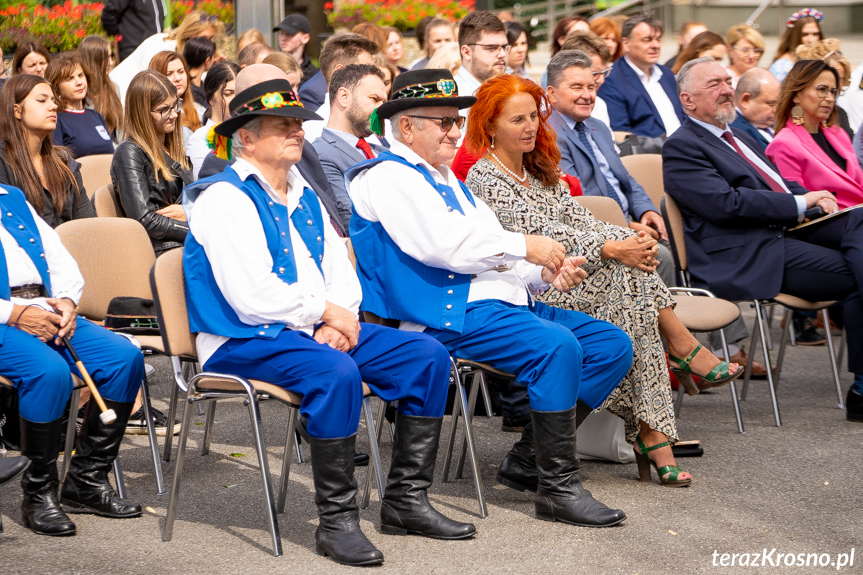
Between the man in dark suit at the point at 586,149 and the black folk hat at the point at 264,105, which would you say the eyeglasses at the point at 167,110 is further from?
the man in dark suit at the point at 586,149

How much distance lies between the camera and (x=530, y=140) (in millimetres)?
4363

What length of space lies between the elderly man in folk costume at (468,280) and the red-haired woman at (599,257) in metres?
0.19

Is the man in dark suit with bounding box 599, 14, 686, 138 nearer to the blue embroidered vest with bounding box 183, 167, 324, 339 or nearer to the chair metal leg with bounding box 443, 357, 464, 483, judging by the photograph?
the chair metal leg with bounding box 443, 357, 464, 483

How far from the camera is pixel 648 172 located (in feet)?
21.6

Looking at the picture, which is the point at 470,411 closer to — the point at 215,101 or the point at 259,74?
the point at 259,74

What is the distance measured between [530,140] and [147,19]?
6.29 meters

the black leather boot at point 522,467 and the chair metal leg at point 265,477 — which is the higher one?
the chair metal leg at point 265,477

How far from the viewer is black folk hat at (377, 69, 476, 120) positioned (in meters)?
4.04

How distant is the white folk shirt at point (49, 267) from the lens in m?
3.93

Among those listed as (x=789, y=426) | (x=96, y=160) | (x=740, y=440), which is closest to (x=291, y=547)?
(x=740, y=440)

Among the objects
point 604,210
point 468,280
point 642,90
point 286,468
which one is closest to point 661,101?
point 642,90

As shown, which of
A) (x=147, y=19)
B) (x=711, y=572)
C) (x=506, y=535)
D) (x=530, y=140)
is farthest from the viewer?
(x=147, y=19)

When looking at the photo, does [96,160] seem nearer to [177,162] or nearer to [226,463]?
[177,162]

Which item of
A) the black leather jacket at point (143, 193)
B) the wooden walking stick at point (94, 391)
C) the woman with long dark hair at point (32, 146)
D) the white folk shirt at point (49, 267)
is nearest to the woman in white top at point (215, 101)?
the black leather jacket at point (143, 193)
